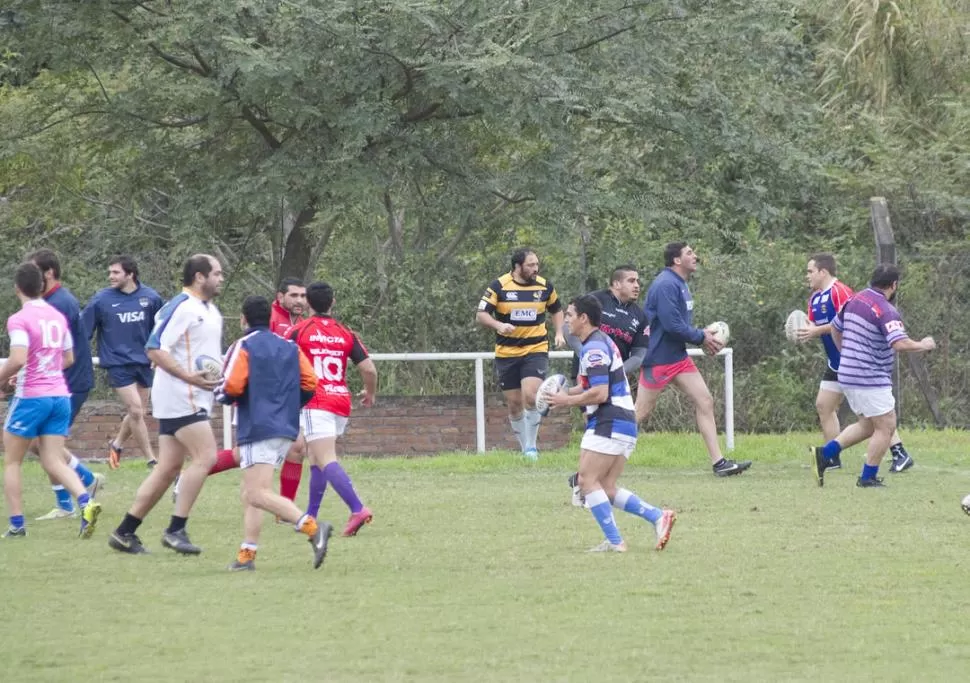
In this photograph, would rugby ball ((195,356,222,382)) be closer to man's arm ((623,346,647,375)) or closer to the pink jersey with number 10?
the pink jersey with number 10

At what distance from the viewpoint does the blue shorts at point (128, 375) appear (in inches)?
576

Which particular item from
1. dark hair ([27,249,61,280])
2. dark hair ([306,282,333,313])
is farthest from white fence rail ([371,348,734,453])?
dark hair ([306,282,333,313])

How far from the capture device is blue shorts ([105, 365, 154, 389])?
1462 cm

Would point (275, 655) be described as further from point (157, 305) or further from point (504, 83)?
point (504, 83)

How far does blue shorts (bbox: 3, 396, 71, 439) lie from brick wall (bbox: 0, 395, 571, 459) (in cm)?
699

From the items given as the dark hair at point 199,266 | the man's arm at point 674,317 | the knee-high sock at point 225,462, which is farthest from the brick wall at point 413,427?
the dark hair at point 199,266

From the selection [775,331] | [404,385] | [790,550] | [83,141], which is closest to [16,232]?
[83,141]

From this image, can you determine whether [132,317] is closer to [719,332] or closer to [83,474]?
[83,474]

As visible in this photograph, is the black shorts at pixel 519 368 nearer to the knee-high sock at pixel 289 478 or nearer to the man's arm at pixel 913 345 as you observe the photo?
the man's arm at pixel 913 345

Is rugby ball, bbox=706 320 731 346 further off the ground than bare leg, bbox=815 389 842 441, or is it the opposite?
rugby ball, bbox=706 320 731 346

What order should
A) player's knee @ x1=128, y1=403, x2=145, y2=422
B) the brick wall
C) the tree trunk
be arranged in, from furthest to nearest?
the tree trunk → the brick wall → player's knee @ x1=128, y1=403, x2=145, y2=422

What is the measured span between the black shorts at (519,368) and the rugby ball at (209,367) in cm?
591

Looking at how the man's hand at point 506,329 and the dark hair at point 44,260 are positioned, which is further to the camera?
the man's hand at point 506,329

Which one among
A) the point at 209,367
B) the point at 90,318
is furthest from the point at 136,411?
the point at 209,367
